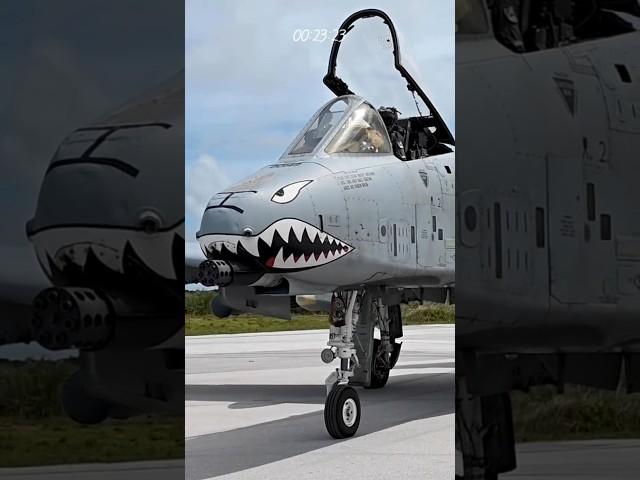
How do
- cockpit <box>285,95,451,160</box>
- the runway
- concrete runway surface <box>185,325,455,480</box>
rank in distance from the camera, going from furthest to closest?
cockpit <box>285,95,451,160</box>
concrete runway surface <box>185,325,455,480</box>
the runway

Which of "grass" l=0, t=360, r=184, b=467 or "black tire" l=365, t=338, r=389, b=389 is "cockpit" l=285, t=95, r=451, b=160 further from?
"grass" l=0, t=360, r=184, b=467

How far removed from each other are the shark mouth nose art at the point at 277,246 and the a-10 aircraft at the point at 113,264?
4.56 meters

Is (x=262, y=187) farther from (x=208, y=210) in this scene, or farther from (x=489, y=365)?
(x=489, y=365)

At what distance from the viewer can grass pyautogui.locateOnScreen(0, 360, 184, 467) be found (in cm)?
241

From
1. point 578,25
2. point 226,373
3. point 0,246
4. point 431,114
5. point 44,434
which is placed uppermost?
point 431,114

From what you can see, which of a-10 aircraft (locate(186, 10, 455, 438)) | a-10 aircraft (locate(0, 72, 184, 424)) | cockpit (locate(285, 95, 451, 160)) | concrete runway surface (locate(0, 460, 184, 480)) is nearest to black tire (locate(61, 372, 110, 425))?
a-10 aircraft (locate(0, 72, 184, 424))

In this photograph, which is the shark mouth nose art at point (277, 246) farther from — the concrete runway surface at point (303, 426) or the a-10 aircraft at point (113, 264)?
the a-10 aircraft at point (113, 264)

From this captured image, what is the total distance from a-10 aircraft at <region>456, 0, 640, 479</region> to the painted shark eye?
4.88 metres

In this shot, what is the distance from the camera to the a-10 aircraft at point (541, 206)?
7.91ft

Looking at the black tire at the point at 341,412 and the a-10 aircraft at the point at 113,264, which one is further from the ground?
the a-10 aircraft at the point at 113,264

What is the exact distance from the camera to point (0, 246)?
2428 mm

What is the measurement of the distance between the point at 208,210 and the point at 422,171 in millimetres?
2853

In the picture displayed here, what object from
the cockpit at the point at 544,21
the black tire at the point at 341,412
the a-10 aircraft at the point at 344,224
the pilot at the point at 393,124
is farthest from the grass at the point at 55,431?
the pilot at the point at 393,124

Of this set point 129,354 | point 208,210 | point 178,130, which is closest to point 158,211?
point 178,130
